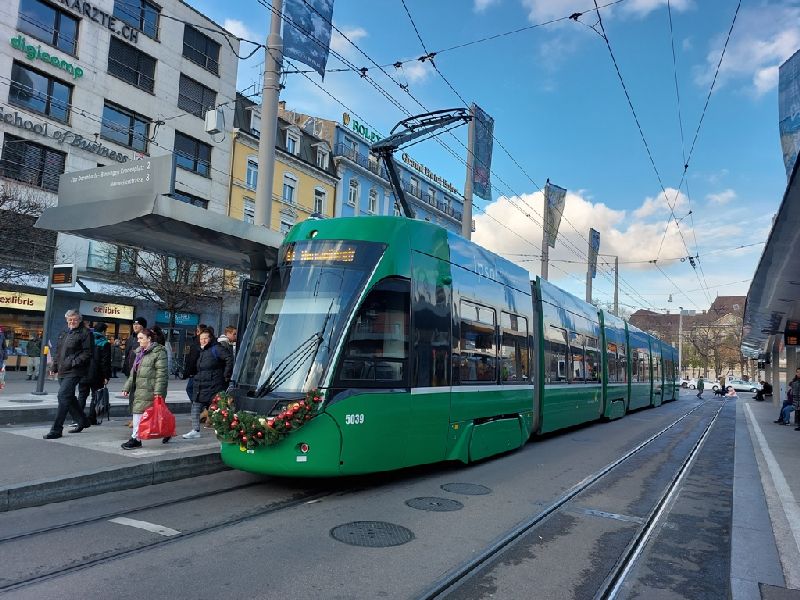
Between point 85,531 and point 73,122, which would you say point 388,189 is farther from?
point 85,531

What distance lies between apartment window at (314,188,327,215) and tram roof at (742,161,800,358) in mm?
24543

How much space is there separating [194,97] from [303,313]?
27.1 m

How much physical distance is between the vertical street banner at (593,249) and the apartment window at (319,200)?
54.4 feet

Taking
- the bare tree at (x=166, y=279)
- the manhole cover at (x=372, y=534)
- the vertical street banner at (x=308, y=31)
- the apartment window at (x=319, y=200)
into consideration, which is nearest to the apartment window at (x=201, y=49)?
the apartment window at (x=319, y=200)

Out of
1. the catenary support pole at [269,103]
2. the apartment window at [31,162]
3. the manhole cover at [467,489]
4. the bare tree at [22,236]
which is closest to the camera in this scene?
the manhole cover at [467,489]

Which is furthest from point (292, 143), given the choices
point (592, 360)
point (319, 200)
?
point (592, 360)

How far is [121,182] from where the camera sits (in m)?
8.38

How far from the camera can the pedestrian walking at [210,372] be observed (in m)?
8.93

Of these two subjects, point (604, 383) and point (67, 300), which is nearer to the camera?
point (604, 383)

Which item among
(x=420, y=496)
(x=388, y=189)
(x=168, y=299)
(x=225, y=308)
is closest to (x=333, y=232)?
(x=420, y=496)

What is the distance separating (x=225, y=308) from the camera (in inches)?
1228

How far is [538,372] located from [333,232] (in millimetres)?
5665

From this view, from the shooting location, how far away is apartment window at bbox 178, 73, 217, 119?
2950 cm

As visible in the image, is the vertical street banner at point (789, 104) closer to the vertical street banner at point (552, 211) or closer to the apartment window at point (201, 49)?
the vertical street banner at point (552, 211)
